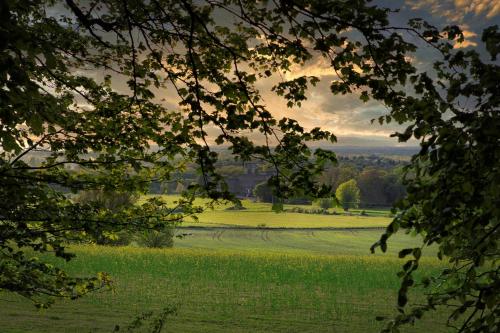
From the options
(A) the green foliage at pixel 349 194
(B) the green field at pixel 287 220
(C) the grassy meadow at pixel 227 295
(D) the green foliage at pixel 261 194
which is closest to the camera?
(C) the grassy meadow at pixel 227 295

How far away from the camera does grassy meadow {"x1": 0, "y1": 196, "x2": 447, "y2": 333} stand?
56.8 ft

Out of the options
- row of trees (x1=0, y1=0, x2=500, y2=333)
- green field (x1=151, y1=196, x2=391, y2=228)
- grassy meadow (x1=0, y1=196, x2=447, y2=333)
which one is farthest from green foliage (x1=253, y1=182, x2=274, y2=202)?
row of trees (x1=0, y1=0, x2=500, y2=333)

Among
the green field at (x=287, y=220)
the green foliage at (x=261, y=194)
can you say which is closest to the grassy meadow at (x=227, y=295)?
the green field at (x=287, y=220)

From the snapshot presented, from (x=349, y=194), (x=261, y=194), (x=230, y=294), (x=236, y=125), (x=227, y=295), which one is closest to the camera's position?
(x=236, y=125)

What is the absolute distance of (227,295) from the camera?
2308 centimetres

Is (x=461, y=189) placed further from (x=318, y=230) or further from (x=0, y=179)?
(x=318, y=230)

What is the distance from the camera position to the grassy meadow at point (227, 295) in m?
17.3

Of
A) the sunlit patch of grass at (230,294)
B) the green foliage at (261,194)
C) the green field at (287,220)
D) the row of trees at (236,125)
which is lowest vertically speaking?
the green field at (287,220)

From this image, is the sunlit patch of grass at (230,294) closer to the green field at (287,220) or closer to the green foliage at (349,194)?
the green field at (287,220)

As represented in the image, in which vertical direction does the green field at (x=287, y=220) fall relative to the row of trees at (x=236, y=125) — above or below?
below

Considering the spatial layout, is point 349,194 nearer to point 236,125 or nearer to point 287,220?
point 287,220

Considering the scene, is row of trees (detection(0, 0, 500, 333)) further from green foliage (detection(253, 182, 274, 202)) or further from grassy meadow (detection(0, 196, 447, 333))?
green foliage (detection(253, 182, 274, 202))

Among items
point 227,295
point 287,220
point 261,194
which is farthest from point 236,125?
point 261,194

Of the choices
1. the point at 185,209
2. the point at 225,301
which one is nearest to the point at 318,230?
the point at 225,301
